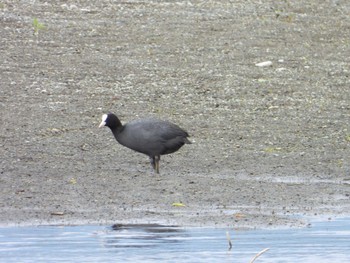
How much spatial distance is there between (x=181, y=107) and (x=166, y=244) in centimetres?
596

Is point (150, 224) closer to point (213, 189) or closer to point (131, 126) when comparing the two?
point (213, 189)

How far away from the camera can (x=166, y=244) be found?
32.5 feet

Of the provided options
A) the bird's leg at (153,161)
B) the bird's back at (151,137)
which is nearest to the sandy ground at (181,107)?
the bird's leg at (153,161)

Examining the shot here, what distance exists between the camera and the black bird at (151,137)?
500 inches

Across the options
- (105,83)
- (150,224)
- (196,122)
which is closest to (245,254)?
(150,224)

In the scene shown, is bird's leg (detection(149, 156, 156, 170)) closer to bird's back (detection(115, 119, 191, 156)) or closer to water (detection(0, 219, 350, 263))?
bird's back (detection(115, 119, 191, 156))

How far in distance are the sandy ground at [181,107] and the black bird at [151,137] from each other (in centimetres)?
26

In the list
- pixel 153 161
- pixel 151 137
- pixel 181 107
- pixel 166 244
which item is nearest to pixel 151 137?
pixel 151 137

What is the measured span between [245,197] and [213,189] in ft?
1.33

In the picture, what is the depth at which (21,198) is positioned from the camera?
11.5 metres

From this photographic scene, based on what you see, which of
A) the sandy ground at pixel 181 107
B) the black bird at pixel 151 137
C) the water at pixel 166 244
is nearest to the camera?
the water at pixel 166 244

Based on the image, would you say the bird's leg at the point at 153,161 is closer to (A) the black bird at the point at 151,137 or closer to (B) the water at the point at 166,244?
(A) the black bird at the point at 151,137

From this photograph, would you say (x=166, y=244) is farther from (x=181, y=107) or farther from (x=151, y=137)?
(x=181, y=107)

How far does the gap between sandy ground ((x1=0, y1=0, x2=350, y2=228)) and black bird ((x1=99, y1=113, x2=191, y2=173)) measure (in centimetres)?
26
